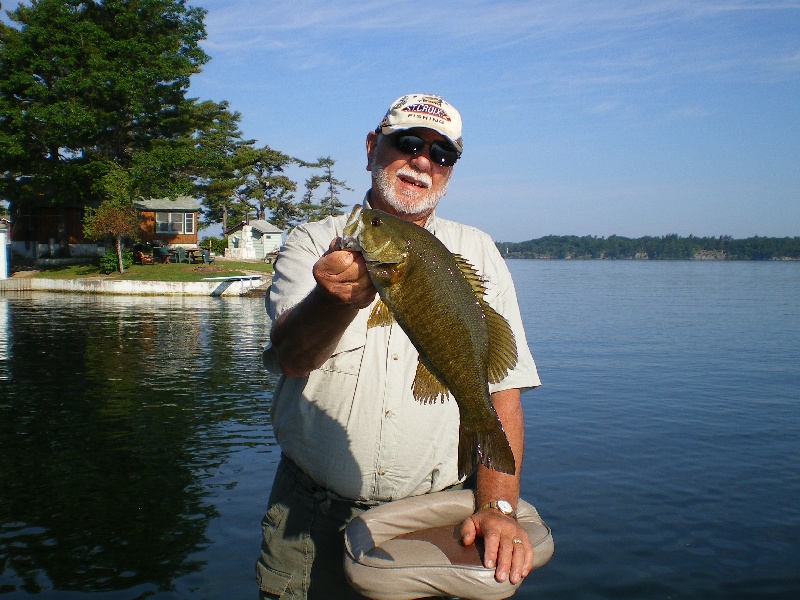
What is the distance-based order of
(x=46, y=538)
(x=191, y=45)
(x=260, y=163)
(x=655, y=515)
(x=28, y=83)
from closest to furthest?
(x=46, y=538) → (x=655, y=515) → (x=28, y=83) → (x=191, y=45) → (x=260, y=163)

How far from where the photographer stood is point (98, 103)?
5019cm

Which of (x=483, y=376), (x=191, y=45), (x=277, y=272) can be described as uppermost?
(x=191, y=45)

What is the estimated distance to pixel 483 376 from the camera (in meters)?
2.90

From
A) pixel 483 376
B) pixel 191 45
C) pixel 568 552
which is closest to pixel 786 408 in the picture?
pixel 568 552

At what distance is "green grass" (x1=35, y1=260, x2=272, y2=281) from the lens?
47469mm

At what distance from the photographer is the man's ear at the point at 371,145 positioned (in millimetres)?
3799

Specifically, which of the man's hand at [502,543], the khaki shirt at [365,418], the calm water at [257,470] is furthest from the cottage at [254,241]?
the man's hand at [502,543]

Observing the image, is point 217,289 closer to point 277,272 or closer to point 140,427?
point 140,427

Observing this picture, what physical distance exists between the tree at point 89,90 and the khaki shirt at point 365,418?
48.6 meters

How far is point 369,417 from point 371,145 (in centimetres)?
139

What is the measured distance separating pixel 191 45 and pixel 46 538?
4930cm

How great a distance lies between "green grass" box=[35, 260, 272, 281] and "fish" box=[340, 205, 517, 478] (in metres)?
45.5

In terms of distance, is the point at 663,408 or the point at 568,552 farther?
the point at 663,408

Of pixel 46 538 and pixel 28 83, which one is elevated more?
pixel 28 83
